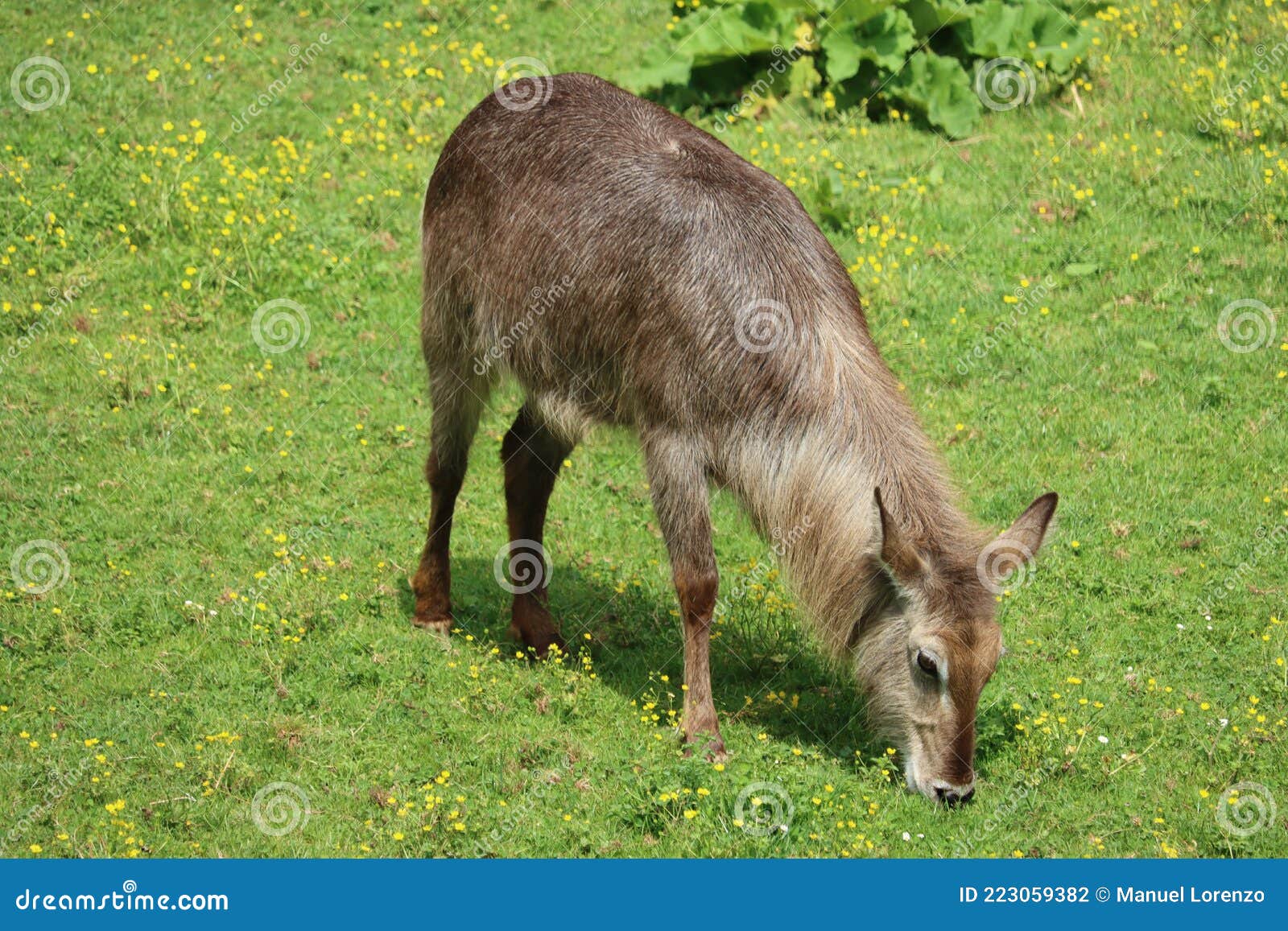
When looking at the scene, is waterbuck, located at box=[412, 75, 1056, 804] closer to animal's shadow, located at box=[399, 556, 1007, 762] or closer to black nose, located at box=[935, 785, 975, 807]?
black nose, located at box=[935, 785, 975, 807]

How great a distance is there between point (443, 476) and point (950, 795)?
3.19 meters

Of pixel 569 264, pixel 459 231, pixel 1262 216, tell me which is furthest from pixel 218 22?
pixel 1262 216

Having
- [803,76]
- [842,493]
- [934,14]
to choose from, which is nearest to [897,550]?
[842,493]

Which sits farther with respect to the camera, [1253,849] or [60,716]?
[60,716]

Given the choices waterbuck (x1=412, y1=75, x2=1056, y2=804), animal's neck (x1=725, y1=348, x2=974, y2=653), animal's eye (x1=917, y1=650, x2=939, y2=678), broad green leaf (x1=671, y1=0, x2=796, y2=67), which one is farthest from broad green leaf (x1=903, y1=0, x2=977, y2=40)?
animal's eye (x1=917, y1=650, x2=939, y2=678)

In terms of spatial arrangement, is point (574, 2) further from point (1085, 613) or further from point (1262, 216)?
point (1085, 613)

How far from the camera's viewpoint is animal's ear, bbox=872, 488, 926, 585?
593cm

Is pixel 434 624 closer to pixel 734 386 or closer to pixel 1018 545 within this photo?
pixel 734 386

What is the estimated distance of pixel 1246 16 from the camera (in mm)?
12156

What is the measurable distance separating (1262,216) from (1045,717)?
5349 millimetres

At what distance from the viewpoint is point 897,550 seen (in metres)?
5.96

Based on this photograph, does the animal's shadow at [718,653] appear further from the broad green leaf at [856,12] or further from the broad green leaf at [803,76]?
the broad green leaf at [856,12]

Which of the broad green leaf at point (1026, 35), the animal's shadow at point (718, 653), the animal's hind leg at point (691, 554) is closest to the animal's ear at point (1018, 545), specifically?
the animal's shadow at point (718, 653)

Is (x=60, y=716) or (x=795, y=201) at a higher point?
(x=795, y=201)
